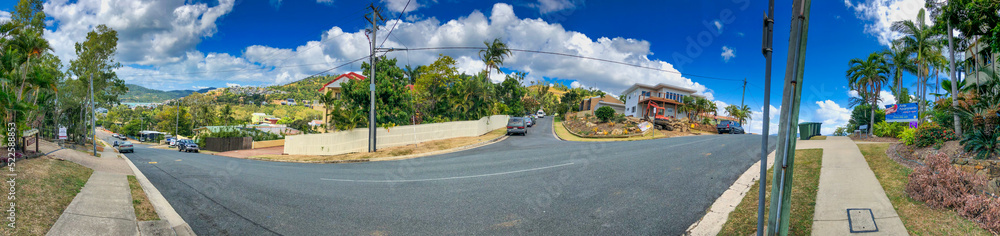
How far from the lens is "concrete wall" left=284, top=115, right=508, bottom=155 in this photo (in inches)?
913

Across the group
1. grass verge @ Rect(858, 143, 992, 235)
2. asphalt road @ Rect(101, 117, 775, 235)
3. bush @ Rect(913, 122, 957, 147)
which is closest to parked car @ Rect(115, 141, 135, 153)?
asphalt road @ Rect(101, 117, 775, 235)

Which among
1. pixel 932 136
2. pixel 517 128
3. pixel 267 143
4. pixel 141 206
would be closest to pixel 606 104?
pixel 517 128

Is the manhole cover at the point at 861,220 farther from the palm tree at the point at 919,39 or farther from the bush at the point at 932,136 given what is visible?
the palm tree at the point at 919,39

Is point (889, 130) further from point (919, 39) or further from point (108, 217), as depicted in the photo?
point (108, 217)

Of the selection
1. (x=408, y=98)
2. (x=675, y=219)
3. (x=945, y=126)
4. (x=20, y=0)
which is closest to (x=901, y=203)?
(x=675, y=219)

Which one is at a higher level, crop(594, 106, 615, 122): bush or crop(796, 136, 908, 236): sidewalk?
crop(594, 106, 615, 122): bush

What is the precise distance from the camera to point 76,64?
32.7m

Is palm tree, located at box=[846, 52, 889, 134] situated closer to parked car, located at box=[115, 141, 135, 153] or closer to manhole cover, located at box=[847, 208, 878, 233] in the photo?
manhole cover, located at box=[847, 208, 878, 233]

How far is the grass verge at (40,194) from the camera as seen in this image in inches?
184

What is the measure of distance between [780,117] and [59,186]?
1211 centimetres

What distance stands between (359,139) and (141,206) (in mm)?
17283

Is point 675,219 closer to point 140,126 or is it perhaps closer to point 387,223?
point 387,223

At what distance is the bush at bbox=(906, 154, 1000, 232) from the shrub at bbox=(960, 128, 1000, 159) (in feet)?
11.4

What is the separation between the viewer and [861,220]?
4867 mm
